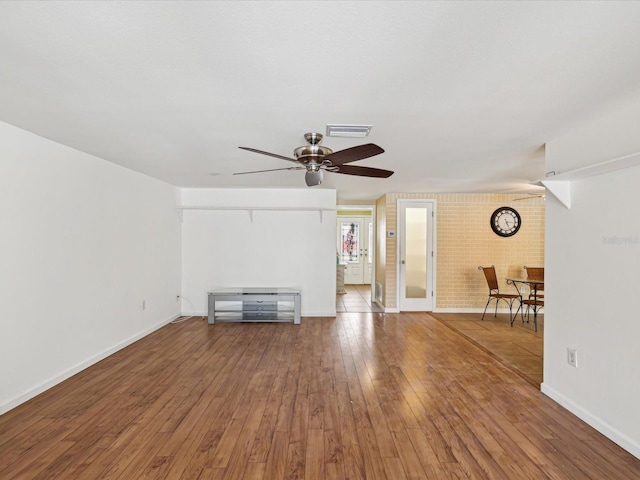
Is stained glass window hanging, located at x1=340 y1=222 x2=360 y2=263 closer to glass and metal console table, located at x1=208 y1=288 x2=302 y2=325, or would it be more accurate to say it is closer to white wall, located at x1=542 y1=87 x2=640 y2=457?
glass and metal console table, located at x1=208 y1=288 x2=302 y2=325

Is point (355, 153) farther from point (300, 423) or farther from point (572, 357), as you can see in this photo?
point (572, 357)

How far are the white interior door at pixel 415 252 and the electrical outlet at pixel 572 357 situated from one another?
3.57m

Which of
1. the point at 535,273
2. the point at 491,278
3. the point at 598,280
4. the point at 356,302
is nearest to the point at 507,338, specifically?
the point at 491,278

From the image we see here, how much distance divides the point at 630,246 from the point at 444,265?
408cm

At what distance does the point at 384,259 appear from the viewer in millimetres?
6477

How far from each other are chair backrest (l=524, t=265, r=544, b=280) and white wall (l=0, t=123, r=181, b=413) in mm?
6192

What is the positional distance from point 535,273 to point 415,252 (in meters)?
2.03

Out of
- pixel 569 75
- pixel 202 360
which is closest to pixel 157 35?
pixel 569 75

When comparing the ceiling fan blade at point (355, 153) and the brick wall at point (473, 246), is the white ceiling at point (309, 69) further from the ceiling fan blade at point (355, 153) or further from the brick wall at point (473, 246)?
the brick wall at point (473, 246)

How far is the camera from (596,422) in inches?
93.7

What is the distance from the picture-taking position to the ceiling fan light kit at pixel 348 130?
2461 millimetres

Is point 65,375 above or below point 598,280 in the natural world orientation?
below

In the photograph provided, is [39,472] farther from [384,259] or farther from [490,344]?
[384,259]

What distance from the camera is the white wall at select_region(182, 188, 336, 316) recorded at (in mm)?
5836
